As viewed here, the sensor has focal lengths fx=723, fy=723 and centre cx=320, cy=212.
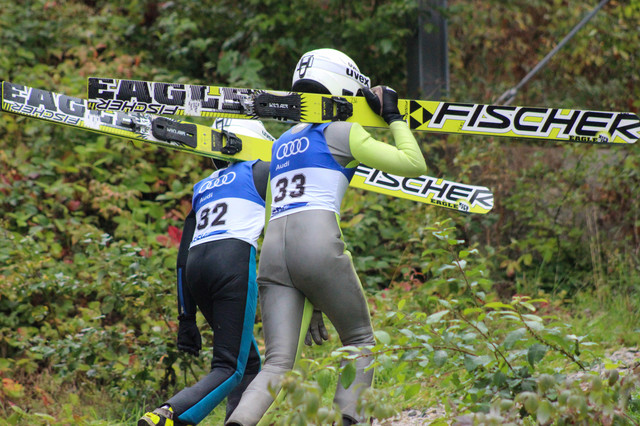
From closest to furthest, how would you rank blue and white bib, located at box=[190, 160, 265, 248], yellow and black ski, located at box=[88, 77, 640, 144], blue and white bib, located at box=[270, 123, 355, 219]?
blue and white bib, located at box=[270, 123, 355, 219] → yellow and black ski, located at box=[88, 77, 640, 144] → blue and white bib, located at box=[190, 160, 265, 248]

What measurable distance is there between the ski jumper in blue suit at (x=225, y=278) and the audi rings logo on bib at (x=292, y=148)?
1.90 ft

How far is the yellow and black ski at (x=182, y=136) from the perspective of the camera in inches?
163

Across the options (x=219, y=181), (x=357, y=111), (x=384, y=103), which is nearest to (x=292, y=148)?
(x=357, y=111)

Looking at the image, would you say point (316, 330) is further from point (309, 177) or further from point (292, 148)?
point (292, 148)

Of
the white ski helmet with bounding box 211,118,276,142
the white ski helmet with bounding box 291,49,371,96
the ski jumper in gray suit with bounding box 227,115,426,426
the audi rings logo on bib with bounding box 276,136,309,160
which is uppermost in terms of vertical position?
the white ski helmet with bounding box 291,49,371,96

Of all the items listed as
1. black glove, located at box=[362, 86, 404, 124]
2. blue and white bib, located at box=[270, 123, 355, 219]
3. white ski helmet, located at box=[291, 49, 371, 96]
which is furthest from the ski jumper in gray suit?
white ski helmet, located at box=[291, 49, 371, 96]

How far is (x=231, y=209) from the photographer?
408 cm

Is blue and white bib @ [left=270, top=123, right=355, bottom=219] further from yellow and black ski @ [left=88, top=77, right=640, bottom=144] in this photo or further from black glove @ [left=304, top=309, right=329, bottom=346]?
black glove @ [left=304, top=309, right=329, bottom=346]

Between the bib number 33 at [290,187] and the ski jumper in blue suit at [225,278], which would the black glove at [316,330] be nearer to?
the ski jumper in blue suit at [225,278]

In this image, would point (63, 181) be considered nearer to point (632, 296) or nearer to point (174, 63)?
point (174, 63)

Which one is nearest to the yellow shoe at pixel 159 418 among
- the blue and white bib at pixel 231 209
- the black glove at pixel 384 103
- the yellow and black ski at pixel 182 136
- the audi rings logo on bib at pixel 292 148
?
the blue and white bib at pixel 231 209

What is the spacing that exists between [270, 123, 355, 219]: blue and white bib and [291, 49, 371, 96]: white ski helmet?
0.85 ft

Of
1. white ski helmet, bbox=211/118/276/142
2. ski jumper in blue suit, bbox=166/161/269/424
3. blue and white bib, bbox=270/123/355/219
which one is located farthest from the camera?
white ski helmet, bbox=211/118/276/142

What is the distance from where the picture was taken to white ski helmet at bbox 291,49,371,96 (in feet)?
12.1
